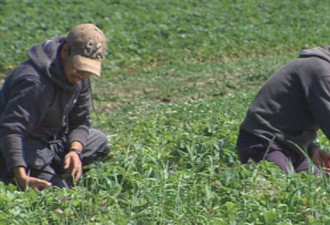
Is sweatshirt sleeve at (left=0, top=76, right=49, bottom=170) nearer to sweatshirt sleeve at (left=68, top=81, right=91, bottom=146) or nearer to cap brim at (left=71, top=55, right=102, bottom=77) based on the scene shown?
cap brim at (left=71, top=55, right=102, bottom=77)

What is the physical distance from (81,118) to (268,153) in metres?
1.34

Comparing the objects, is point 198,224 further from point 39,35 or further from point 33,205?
point 39,35

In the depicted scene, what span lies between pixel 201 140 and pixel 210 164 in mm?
900

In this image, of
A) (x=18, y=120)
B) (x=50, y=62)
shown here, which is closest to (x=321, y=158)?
(x=50, y=62)

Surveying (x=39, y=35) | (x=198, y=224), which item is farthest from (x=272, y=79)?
(x=39, y=35)

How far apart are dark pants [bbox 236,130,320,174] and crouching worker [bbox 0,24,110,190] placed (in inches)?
43.0

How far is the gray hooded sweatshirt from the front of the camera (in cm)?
576

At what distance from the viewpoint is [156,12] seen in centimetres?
1822

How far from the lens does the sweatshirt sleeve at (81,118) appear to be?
635 centimetres

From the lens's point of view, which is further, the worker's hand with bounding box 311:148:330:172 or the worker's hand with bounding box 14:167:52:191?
the worker's hand with bounding box 311:148:330:172

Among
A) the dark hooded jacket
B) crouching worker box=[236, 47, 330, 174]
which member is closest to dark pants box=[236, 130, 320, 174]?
crouching worker box=[236, 47, 330, 174]

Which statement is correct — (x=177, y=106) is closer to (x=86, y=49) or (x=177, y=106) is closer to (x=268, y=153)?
(x=268, y=153)

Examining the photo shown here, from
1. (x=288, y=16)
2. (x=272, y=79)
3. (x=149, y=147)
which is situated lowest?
(x=288, y=16)

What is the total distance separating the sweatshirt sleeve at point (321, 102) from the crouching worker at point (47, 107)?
4.42 ft
